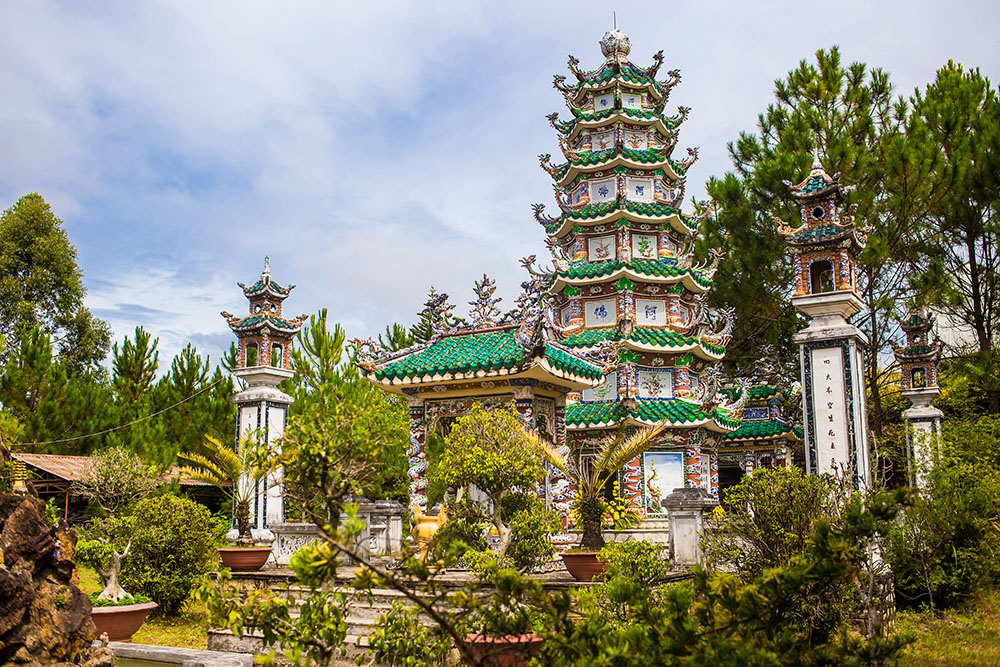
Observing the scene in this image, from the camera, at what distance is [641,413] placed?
57.7ft

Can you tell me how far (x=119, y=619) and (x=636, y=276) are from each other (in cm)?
1311

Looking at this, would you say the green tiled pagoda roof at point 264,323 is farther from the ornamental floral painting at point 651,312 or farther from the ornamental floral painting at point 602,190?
the ornamental floral painting at point 602,190

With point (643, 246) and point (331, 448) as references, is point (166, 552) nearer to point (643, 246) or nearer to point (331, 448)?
point (331, 448)

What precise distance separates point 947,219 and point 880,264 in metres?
2.06

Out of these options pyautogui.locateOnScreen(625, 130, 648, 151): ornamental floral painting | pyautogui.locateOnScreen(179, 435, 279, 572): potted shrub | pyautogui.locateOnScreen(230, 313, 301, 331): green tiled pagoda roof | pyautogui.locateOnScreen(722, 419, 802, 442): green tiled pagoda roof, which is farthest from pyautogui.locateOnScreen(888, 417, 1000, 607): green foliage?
pyautogui.locateOnScreen(625, 130, 648, 151): ornamental floral painting

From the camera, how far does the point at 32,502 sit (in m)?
Result: 6.23

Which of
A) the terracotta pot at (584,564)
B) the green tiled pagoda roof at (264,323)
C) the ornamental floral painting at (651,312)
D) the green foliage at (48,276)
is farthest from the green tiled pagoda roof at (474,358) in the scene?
the green foliage at (48,276)

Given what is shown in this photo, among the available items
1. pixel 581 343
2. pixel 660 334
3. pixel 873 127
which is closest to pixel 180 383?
pixel 581 343

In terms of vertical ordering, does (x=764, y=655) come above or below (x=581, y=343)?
→ below

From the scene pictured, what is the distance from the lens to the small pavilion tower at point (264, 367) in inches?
565

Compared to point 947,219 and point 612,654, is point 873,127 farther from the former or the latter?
point 612,654

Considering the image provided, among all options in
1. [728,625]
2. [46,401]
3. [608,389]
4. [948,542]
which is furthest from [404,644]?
[46,401]

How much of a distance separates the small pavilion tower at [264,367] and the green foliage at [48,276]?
18304 mm

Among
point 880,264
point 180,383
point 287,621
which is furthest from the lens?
point 180,383
